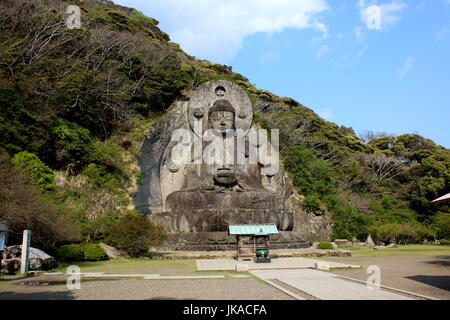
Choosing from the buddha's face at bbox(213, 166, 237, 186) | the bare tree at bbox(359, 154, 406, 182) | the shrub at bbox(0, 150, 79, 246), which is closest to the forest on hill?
the shrub at bbox(0, 150, 79, 246)

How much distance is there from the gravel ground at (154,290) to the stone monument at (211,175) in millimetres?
8736

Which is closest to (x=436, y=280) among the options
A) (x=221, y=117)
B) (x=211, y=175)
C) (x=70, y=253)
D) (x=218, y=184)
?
(x=70, y=253)

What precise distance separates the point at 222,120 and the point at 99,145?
24.6ft

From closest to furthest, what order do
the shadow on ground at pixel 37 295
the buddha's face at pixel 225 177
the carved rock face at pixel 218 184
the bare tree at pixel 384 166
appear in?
the shadow on ground at pixel 37 295, the carved rock face at pixel 218 184, the buddha's face at pixel 225 177, the bare tree at pixel 384 166

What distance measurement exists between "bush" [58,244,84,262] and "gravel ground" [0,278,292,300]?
4.87 metres

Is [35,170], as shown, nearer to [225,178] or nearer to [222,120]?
[225,178]

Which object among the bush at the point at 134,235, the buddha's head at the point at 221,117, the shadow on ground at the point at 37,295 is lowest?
the shadow on ground at the point at 37,295

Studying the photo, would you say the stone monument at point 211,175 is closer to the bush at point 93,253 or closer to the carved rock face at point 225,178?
the carved rock face at point 225,178

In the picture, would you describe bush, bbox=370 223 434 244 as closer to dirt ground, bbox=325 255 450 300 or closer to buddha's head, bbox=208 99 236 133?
buddha's head, bbox=208 99 236 133

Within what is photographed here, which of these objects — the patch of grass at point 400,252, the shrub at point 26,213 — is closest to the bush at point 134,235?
the shrub at point 26,213

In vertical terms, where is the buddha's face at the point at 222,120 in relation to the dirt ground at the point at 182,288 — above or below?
above

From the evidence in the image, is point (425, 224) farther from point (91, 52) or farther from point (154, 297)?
point (154, 297)

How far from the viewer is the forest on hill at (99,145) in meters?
14.6
